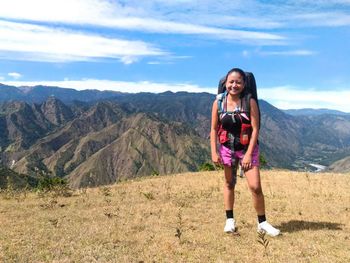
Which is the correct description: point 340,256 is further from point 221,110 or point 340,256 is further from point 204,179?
point 204,179

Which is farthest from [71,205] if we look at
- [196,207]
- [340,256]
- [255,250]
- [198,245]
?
[340,256]

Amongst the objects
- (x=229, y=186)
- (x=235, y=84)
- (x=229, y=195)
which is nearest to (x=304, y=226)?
(x=229, y=195)

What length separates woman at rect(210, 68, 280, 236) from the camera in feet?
30.7

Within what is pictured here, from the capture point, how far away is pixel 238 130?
9.54 m

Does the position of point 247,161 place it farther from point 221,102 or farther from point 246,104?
point 221,102

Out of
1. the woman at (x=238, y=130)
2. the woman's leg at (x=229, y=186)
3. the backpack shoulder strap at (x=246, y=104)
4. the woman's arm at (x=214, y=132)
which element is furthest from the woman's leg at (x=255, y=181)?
the backpack shoulder strap at (x=246, y=104)

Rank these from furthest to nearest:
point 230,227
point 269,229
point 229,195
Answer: point 229,195
point 230,227
point 269,229

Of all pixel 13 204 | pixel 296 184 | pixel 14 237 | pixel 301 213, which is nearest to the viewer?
pixel 14 237

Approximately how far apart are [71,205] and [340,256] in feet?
28.7

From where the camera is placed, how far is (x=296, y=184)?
18.4 meters

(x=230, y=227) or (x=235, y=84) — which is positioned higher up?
(x=235, y=84)

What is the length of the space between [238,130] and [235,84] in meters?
0.98

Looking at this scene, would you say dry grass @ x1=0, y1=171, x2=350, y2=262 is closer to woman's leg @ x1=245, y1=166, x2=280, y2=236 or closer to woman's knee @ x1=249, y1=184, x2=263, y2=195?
woman's leg @ x1=245, y1=166, x2=280, y2=236

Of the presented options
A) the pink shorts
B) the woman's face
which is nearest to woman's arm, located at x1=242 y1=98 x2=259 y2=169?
the pink shorts
